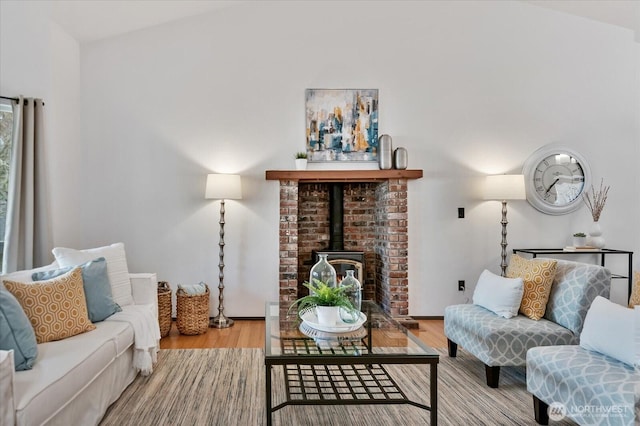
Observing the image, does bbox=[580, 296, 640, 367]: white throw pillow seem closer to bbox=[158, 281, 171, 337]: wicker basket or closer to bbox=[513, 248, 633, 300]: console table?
bbox=[513, 248, 633, 300]: console table

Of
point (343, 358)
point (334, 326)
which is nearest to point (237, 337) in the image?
point (334, 326)

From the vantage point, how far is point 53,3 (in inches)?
140

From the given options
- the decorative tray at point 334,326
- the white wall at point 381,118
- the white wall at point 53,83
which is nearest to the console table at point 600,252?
the white wall at point 381,118

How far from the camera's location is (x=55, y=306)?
2.23 meters

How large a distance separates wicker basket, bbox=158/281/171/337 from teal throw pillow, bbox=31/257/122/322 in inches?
39.1

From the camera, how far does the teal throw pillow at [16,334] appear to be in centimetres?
181

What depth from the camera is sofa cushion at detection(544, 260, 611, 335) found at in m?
2.53

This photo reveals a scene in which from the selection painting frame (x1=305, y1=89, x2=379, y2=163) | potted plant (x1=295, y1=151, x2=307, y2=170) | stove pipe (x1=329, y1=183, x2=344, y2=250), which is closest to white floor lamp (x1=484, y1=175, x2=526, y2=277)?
painting frame (x1=305, y1=89, x2=379, y2=163)

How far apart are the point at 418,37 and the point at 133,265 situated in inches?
155

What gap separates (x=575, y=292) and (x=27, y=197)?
432cm

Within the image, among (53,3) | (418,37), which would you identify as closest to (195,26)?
(53,3)

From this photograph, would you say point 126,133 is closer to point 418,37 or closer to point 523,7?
point 418,37

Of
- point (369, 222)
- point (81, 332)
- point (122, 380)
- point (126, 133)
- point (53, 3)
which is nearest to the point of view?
point (81, 332)

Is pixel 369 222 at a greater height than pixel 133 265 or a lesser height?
greater
